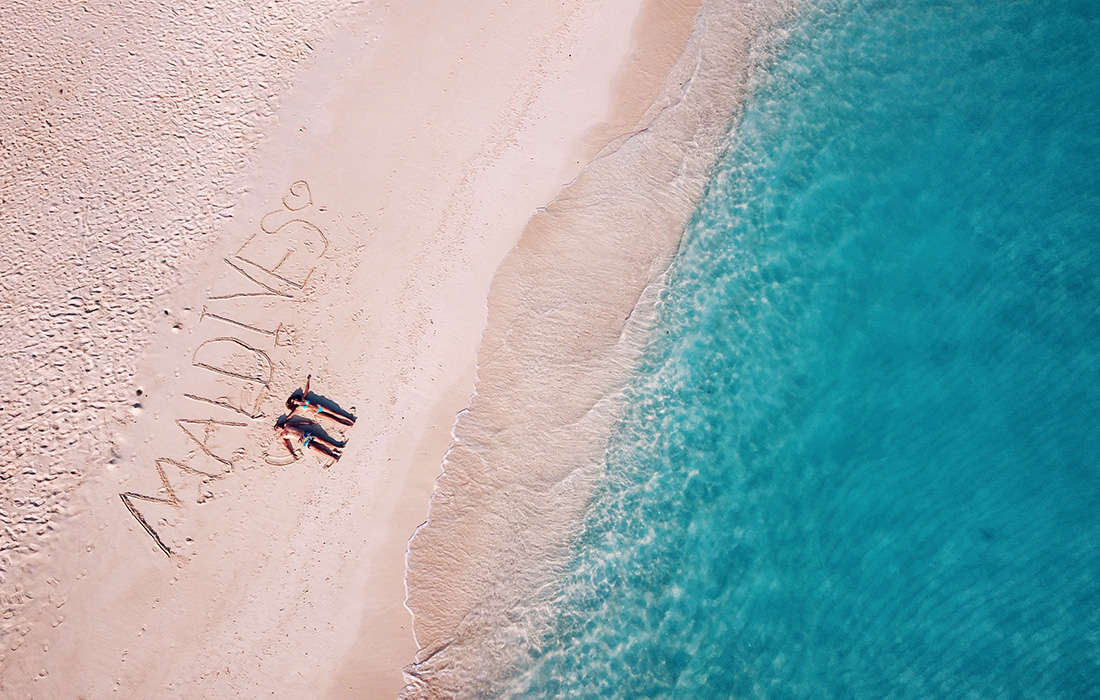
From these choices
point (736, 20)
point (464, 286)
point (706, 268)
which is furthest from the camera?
point (736, 20)

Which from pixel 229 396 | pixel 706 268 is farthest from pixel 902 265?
pixel 229 396

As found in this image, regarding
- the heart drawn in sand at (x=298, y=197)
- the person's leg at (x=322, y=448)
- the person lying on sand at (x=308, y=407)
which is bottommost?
the person's leg at (x=322, y=448)

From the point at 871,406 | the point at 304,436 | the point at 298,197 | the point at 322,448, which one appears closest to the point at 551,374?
the point at 322,448

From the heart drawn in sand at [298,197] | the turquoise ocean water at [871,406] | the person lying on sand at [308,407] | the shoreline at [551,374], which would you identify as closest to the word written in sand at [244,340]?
the heart drawn in sand at [298,197]

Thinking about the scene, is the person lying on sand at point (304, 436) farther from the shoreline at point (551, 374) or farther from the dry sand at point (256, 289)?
the shoreline at point (551, 374)

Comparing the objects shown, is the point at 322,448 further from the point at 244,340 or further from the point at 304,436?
the point at 244,340

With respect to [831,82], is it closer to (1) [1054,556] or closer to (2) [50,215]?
(1) [1054,556]
